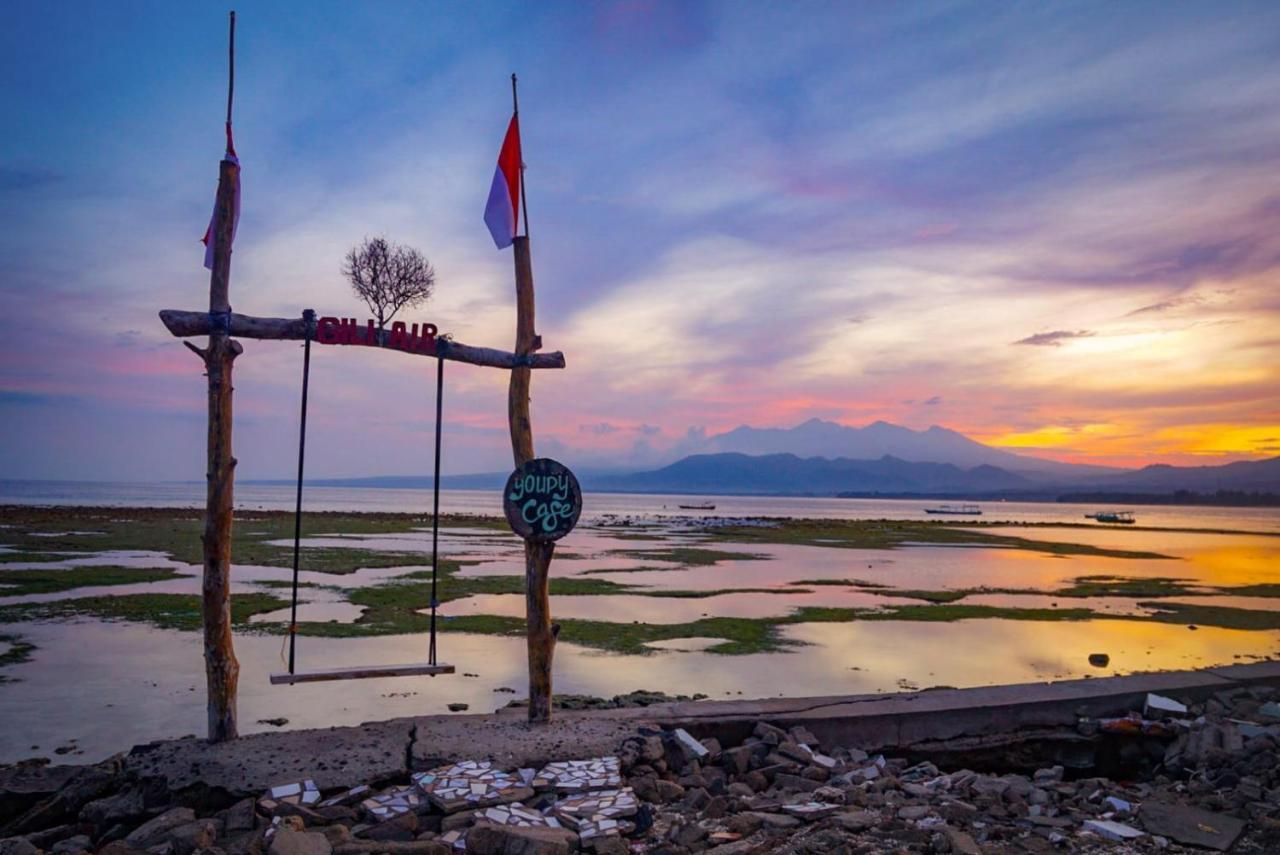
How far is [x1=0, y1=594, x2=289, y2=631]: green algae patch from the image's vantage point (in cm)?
1783

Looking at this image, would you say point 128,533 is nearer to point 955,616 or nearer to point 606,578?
point 606,578

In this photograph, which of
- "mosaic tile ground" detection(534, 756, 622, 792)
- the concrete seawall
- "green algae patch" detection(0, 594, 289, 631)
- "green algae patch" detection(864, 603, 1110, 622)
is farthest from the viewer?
"green algae patch" detection(864, 603, 1110, 622)

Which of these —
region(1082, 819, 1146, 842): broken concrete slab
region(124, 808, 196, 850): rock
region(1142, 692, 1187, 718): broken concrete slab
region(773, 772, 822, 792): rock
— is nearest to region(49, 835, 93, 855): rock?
region(124, 808, 196, 850): rock

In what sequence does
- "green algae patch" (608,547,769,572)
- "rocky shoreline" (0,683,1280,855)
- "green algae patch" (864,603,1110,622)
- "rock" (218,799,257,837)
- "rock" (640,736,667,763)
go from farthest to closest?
"green algae patch" (608,547,769,572), "green algae patch" (864,603,1110,622), "rock" (640,736,667,763), "rock" (218,799,257,837), "rocky shoreline" (0,683,1280,855)

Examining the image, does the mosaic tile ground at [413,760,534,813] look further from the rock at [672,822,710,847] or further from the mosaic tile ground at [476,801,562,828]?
the rock at [672,822,710,847]

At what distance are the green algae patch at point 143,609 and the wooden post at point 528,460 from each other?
453 inches

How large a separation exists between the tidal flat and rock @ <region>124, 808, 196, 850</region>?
376cm

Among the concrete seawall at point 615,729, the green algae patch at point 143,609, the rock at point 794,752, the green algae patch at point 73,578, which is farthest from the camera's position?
the green algae patch at point 73,578

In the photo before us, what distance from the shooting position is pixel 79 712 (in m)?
11.0

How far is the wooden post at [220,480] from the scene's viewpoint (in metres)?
7.90

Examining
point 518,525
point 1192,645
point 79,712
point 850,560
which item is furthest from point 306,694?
point 850,560

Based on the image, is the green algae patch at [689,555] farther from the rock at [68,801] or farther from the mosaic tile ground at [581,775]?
the rock at [68,801]

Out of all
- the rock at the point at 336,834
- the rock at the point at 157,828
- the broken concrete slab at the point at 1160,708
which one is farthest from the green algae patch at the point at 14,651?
the broken concrete slab at the point at 1160,708

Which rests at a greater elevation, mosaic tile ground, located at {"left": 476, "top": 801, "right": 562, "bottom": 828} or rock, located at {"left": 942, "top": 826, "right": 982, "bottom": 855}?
rock, located at {"left": 942, "top": 826, "right": 982, "bottom": 855}
